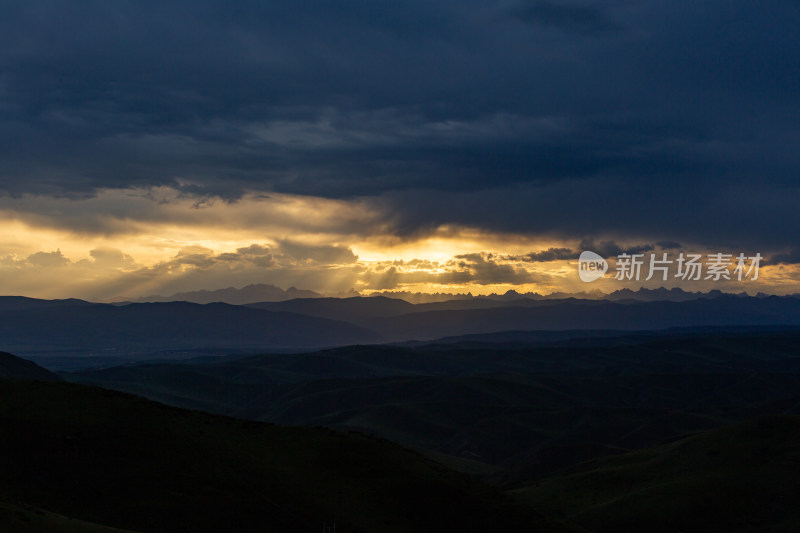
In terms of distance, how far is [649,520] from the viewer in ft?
216

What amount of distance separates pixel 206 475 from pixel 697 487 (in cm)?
5147

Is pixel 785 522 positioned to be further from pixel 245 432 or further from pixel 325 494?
pixel 245 432

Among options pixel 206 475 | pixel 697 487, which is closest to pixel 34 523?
pixel 206 475

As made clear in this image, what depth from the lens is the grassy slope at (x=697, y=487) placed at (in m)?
65.8

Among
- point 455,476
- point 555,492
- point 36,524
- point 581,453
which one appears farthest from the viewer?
point 581,453

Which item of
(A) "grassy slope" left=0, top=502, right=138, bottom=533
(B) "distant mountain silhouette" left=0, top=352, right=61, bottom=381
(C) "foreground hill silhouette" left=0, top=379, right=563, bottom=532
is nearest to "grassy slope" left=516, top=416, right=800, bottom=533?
(C) "foreground hill silhouette" left=0, top=379, right=563, bottom=532

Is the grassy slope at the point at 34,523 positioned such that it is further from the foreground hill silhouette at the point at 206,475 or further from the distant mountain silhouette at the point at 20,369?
the distant mountain silhouette at the point at 20,369

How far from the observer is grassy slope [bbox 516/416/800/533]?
65812 millimetres

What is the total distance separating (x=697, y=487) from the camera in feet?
234

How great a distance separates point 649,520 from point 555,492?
1560cm

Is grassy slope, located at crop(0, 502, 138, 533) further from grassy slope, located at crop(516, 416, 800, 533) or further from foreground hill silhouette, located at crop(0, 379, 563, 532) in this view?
grassy slope, located at crop(516, 416, 800, 533)

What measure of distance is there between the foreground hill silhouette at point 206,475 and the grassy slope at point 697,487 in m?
20.0

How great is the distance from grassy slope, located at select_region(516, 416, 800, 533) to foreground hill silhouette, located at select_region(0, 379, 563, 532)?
2003 centimetres

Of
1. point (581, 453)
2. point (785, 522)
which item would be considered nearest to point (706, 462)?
point (785, 522)
